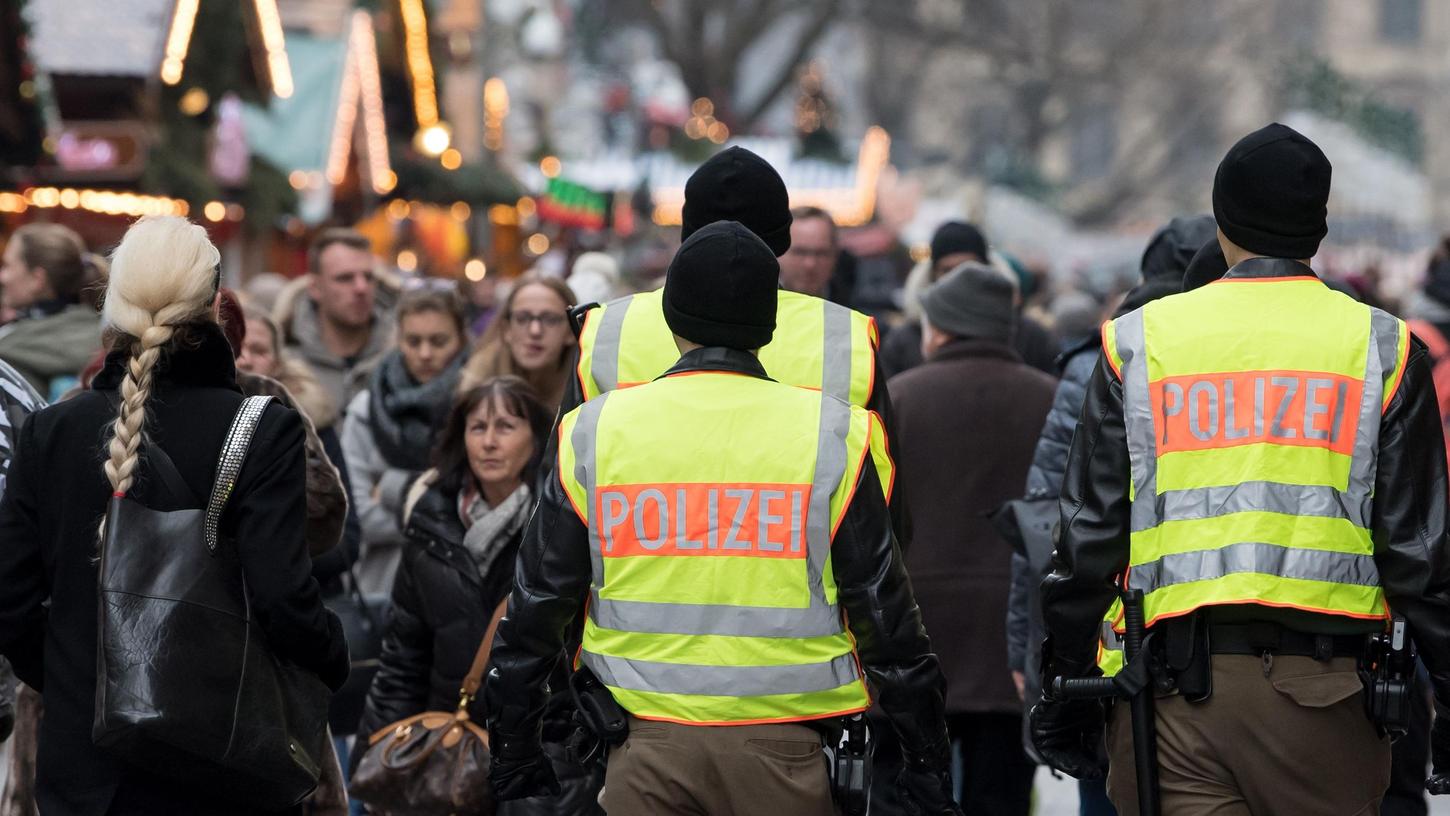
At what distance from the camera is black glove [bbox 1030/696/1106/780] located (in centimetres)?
450

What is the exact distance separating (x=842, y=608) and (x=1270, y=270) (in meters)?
1.14

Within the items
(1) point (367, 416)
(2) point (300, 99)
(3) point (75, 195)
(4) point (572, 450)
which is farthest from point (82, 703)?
(2) point (300, 99)

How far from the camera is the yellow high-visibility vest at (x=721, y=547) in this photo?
3.94 metres

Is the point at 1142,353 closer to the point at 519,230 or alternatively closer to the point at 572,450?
the point at 572,450

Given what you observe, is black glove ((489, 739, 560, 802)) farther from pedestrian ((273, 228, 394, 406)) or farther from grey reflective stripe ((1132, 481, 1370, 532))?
pedestrian ((273, 228, 394, 406))

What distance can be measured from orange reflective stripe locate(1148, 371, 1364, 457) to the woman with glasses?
3434 mm

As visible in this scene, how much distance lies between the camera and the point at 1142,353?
14.0 feet

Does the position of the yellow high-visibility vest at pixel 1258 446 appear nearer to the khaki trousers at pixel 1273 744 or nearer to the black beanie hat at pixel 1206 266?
the khaki trousers at pixel 1273 744

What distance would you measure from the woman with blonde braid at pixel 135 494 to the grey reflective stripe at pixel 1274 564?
1.71 meters

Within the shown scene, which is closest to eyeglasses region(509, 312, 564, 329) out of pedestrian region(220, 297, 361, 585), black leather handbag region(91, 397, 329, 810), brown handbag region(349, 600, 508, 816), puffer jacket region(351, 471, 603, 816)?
pedestrian region(220, 297, 361, 585)

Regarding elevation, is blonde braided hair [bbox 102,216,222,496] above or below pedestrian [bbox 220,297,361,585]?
above

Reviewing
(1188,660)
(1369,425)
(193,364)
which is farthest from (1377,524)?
(193,364)

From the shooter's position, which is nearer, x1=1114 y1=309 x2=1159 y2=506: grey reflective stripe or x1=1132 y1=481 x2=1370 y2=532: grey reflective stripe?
x1=1132 y1=481 x2=1370 y2=532: grey reflective stripe

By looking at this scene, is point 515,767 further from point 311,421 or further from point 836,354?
point 311,421
